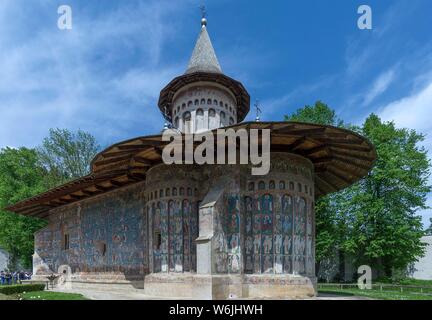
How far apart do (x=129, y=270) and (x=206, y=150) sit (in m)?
8.01

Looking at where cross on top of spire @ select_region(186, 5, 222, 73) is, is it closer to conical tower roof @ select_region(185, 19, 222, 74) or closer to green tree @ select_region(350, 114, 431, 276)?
conical tower roof @ select_region(185, 19, 222, 74)

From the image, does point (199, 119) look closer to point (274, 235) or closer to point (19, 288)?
point (274, 235)

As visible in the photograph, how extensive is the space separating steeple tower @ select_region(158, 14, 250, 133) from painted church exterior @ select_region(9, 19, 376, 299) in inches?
18.9

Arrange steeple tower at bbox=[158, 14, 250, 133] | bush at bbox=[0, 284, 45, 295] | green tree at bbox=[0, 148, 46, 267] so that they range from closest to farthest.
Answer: bush at bbox=[0, 284, 45, 295]
steeple tower at bbox=[158, 14, 250, 133]
green tree at bbox=[0, 148, 46, 267]

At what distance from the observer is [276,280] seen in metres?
13.1

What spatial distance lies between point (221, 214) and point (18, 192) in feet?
89.7

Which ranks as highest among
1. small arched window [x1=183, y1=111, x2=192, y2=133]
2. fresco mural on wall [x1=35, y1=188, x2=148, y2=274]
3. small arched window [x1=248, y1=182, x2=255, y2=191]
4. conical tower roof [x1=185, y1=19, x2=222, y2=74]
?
conical tower roof [x1=185, y1=19, x2=222, y2=74]

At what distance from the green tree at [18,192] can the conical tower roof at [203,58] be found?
20.3 meters

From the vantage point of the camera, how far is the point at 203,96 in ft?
67.4

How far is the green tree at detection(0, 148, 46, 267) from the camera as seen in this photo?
3334cm

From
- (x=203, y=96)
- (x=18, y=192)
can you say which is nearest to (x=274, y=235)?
(x=203, y=96)

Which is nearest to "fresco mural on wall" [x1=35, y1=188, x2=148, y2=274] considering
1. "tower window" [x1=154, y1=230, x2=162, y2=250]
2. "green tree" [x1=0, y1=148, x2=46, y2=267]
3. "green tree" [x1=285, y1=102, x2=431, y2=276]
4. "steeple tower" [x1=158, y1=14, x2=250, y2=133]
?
"tower window" [x1=154, y1=230, x2=162, y2=250]
